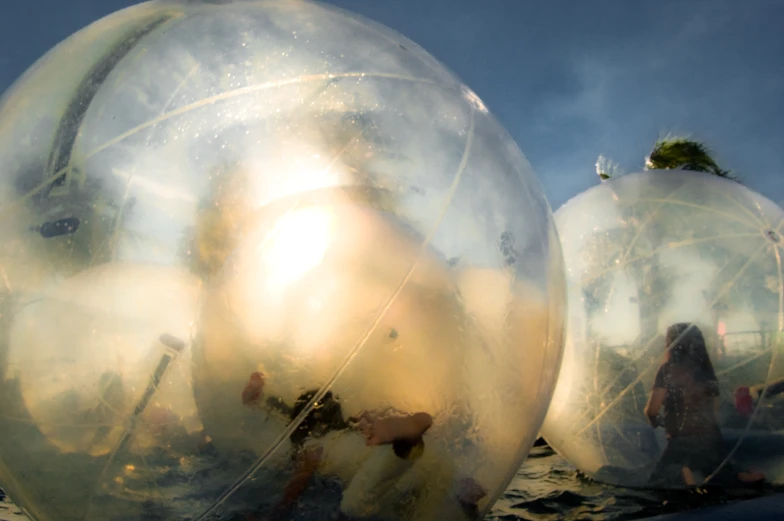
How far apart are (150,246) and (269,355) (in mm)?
558

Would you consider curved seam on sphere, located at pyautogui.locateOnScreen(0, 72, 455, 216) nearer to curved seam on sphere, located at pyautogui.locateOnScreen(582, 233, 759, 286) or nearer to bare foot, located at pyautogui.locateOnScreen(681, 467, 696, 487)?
curved seam on sphere, located at pyautogui.locateOnScreen(582, 233, 759, 286)

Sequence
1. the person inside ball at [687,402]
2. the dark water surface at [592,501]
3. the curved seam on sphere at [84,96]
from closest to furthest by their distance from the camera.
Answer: the curved seam on sphere at [84,96]
the dark water surface at [592,501]
the person inside ball at [687,402]

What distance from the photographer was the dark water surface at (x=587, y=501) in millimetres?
3834

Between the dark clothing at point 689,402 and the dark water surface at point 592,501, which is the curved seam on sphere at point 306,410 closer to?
the dark water surface at point 592,501

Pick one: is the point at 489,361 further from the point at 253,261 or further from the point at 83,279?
the point at 83,279

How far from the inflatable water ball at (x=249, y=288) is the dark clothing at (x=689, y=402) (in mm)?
1914

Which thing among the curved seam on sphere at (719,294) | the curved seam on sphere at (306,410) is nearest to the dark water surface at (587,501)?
the curved seam on sphere at (719,294)

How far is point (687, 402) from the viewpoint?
4.01 m

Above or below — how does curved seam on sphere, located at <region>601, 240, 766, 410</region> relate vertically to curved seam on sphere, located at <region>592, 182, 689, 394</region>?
below

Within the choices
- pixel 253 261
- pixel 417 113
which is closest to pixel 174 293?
pixel 253 261

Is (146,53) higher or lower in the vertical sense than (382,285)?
higher

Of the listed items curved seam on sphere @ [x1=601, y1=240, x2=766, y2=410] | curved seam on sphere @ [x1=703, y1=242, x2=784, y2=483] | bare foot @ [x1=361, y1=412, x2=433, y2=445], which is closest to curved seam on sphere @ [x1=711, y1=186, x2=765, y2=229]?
curved seam on sphere @ [x1=601, y1=240, x2=766, y2=410]

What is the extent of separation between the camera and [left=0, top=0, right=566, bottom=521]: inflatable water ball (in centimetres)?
214

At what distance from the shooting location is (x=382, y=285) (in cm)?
225
